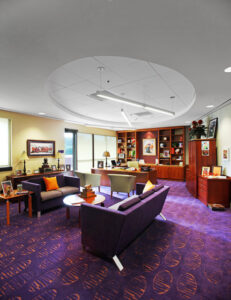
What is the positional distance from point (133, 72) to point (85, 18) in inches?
62.5

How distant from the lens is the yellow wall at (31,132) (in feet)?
18.0

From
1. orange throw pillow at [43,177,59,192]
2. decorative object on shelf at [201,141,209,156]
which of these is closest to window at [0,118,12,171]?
orange throw pillow at [43,177,59,192]

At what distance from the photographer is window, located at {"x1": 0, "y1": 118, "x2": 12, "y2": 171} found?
207 inches

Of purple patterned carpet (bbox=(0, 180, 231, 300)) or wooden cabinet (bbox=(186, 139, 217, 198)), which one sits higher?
wooden cabinet (bbox=(186, 139, 217, 198))

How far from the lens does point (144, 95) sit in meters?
4.41

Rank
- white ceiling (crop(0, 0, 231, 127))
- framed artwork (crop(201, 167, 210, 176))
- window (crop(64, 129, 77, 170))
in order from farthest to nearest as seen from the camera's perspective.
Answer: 1. window (crop(64, 129, 77, 170))
2. framed artwork (crop(201, 167, 210, 176))
3. white ceiling (crop(0, 0, 231, 127))

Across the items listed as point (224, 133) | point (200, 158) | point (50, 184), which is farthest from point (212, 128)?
point (50, 184)

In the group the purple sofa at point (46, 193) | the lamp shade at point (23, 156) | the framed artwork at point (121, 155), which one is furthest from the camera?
the framed artwork at point (121, 155)

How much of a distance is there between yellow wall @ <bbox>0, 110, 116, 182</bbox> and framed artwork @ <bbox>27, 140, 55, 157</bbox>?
0.50ft

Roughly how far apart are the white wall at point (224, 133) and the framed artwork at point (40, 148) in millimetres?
5974

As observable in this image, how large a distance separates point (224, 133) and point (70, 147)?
6.13 metres

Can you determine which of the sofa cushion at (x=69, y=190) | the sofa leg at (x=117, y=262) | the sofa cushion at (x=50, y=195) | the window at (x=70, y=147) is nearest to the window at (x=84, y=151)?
the window at (x=70, y=147)

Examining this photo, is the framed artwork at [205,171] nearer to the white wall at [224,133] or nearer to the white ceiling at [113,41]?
the white wall at [224,133]

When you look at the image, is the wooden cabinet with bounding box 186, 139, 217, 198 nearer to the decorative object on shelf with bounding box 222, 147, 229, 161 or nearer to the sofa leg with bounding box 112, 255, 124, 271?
the decorative object on shelf with bounding box 222, 147, 229, 161
